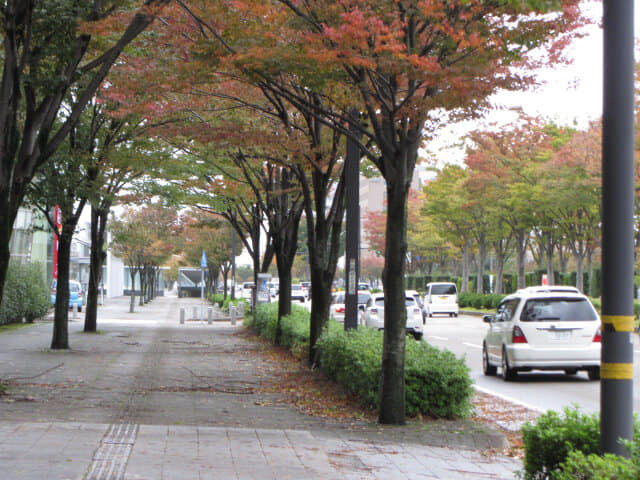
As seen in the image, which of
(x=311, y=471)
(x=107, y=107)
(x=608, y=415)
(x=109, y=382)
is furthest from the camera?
(x=107, y=107)

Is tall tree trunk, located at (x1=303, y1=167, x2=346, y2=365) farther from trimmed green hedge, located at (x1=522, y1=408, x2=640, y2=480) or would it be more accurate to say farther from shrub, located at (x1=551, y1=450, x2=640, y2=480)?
shrub, located at (x1=551, y1=450, x2=640, y2=480)

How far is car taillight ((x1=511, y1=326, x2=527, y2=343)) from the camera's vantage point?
14633 mm

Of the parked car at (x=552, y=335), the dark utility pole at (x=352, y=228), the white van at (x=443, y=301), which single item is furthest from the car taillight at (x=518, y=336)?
the white van at (x=443, y=301)

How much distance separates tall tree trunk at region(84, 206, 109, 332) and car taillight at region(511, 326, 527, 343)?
46.4 ft

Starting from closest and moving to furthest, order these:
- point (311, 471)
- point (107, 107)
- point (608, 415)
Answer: point (608, 415) < point (311, 471) < point (107, 107)

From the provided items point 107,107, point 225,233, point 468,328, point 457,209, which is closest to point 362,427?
point 107,107

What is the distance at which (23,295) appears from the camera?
3156 centimetres

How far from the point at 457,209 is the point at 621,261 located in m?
39.9

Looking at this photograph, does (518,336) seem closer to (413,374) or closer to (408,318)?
(413,374)

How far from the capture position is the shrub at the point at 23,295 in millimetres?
30062

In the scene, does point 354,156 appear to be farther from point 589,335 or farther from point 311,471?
point 311,471

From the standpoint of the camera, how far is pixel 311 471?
6.76 meters

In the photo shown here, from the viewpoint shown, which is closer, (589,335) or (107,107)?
(589,335)

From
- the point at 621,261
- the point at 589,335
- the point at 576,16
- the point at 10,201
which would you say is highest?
the point at 576,16
